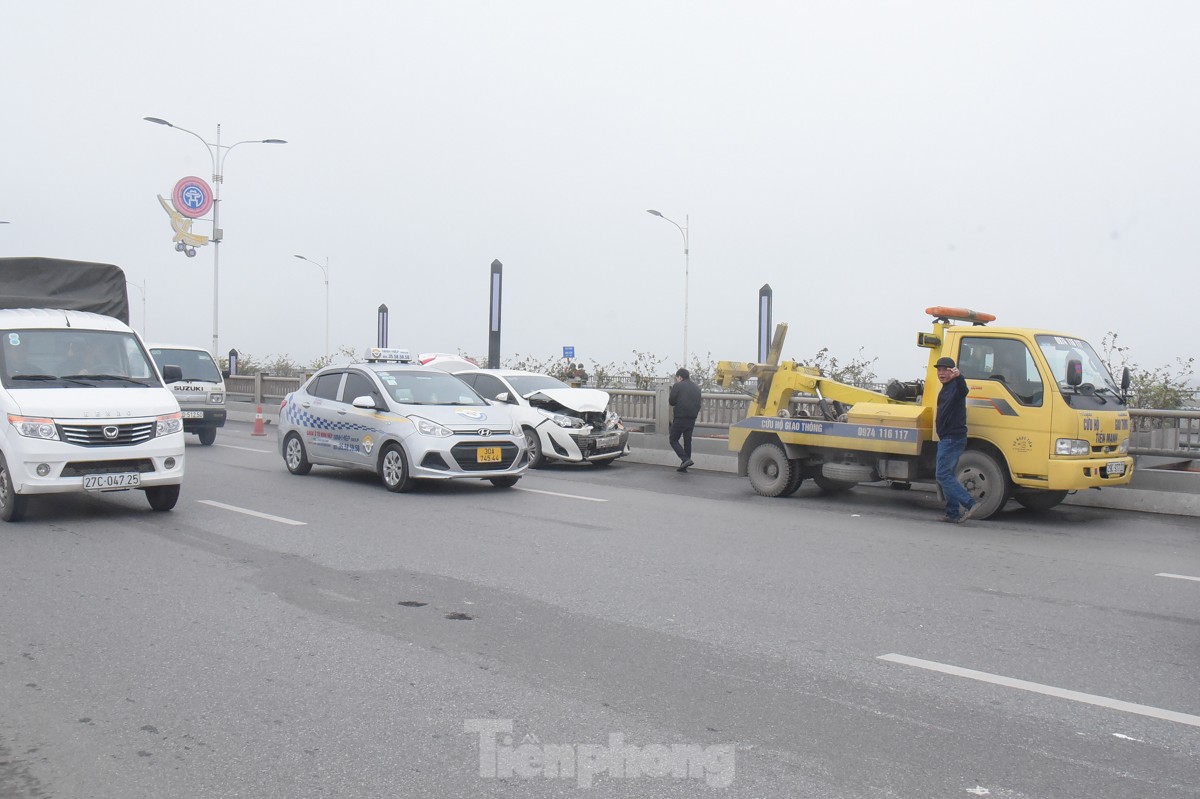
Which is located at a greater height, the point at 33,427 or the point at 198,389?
the point at 198,389

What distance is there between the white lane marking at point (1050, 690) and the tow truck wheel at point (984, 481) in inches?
252

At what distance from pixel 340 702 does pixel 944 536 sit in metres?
7.38

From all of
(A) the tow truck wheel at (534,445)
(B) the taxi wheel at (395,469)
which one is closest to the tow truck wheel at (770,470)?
(A) the tow truck wheel at (534,445)

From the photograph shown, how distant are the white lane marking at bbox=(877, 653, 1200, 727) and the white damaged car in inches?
445

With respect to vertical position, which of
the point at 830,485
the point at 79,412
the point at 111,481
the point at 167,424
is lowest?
the point at 830,485

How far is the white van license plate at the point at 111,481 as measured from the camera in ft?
31.8

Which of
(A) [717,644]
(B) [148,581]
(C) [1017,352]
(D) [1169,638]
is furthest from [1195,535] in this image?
(B) [148,581]

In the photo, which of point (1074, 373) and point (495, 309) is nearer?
point (1074, 373)

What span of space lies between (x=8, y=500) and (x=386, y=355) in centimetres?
667

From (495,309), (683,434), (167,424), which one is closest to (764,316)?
(495,309)

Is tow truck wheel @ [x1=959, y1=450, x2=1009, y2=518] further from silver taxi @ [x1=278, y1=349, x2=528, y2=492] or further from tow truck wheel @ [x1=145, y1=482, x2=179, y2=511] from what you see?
tow truck wheel @ [x1=145, y1=482, x2=179, y2=511]

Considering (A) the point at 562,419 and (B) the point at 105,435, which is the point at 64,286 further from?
(A) the point at 562,419

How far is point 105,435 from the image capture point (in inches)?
383

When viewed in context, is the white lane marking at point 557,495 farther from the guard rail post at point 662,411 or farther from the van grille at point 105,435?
the guard rail post at point 662,411
